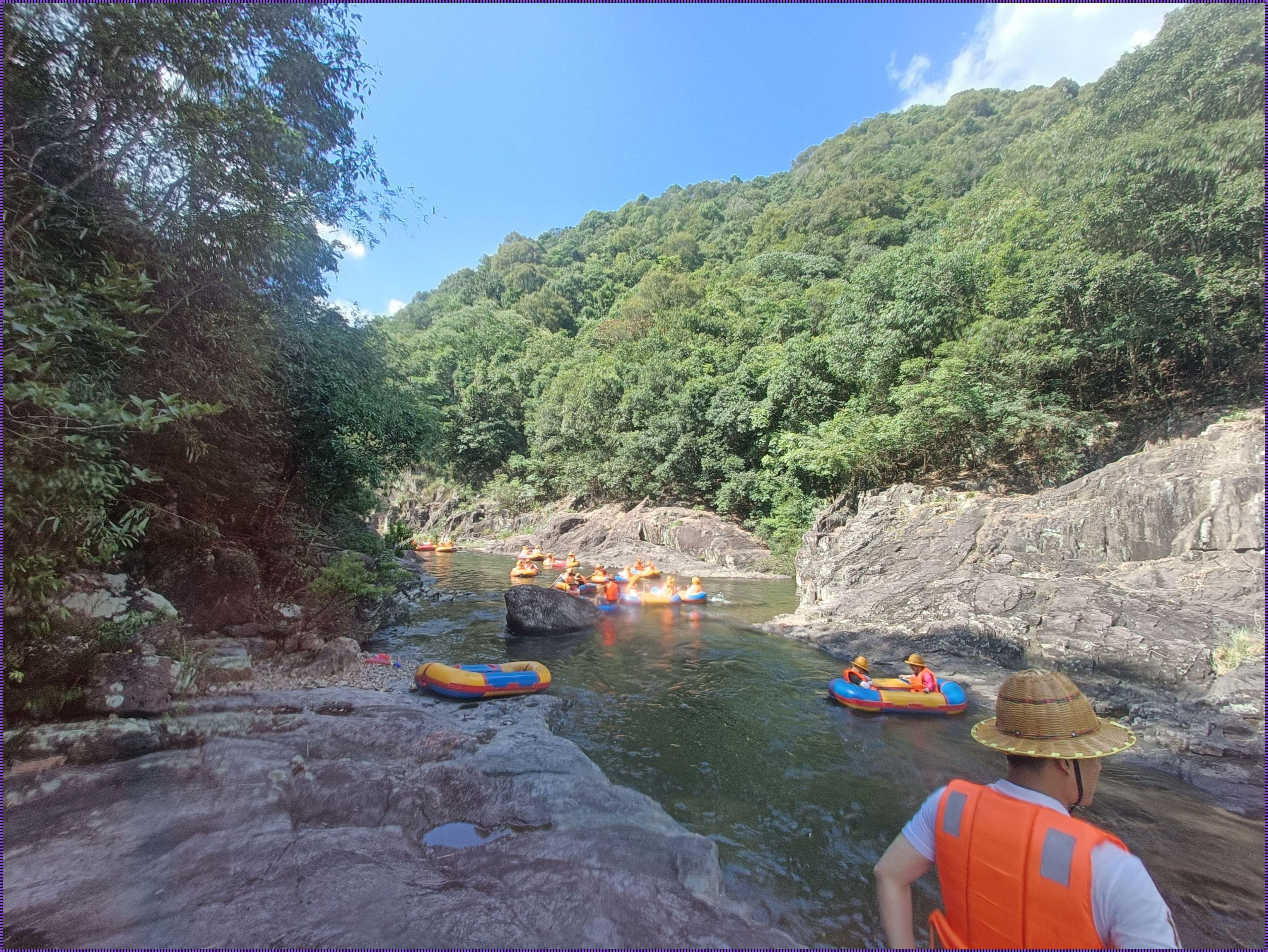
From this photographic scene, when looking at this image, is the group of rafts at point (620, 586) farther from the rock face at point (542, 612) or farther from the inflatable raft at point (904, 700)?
the inflatable raft at point (904, 700)

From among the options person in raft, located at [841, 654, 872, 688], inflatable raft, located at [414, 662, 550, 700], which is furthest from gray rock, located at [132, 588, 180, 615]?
person in raft, located at [841, 654, 872, 688]

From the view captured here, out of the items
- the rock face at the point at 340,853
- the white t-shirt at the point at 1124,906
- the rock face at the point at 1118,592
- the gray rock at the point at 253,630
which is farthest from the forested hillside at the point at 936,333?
the white t-shirt at the point at 1124,906

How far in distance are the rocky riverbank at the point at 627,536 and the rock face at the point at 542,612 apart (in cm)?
910

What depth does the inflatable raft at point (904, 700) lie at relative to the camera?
26.1ft

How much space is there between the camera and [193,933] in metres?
2.81

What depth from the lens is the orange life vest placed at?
148 centimetres

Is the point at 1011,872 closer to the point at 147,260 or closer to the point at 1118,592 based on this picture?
the point at 147,260

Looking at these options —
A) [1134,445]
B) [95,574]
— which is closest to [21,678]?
[95,574]

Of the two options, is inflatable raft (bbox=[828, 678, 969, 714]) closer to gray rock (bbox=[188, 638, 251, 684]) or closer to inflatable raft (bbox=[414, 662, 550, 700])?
inflatable raft (bbox=[414, 662, 550, 700])

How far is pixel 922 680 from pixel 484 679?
6649 mm

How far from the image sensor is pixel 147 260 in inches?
189

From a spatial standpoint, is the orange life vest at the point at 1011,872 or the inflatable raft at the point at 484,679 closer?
the orange life vest at the point at 1011,872

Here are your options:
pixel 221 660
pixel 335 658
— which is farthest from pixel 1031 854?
pixel 335 658

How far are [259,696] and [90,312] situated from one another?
4.30 m
